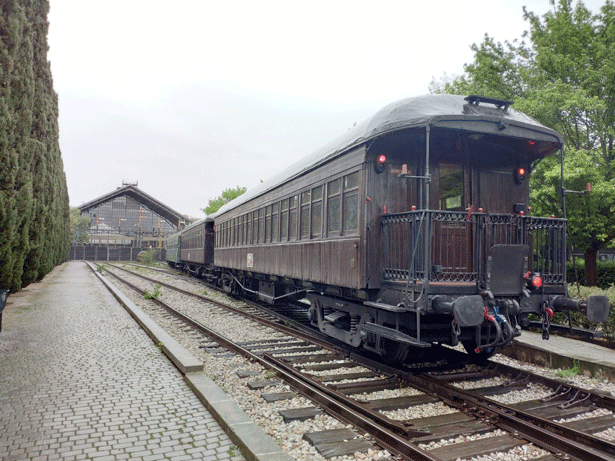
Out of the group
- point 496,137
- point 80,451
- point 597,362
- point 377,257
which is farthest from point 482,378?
point 80,451

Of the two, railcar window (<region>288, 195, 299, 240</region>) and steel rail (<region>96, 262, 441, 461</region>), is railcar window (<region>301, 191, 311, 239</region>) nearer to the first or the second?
railcar window (<region>288, 195, 299, 240</region>)

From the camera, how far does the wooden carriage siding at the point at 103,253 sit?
6334 centimetres

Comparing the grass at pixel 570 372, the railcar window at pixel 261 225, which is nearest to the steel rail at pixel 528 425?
the grass at pixel 570 372

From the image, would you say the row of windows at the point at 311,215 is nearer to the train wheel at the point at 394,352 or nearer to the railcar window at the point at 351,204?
the railcar window at the point at 351,204

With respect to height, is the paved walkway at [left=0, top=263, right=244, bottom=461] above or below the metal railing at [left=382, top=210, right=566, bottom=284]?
below

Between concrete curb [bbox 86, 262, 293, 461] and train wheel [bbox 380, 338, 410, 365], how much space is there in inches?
95.1

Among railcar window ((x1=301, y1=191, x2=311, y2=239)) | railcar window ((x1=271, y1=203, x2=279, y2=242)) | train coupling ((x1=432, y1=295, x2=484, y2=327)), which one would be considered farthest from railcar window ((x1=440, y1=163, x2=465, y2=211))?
railcar window ((x1=271, y1=203, x2=279, y2=242))

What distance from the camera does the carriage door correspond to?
5613 mm

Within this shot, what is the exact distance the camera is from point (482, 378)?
19.8ft

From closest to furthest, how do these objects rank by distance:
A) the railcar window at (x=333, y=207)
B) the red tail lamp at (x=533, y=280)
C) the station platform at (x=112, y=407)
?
the station platform at (x=112, y=407), the red tail lamp at (x=533, y=280), the railcar window at (x=333, y=207)

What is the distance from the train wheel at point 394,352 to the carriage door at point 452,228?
1.15 meters

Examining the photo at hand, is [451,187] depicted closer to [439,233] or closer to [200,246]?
[439,233]

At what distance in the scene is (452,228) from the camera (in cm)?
622

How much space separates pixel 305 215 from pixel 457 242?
3.41 metres
